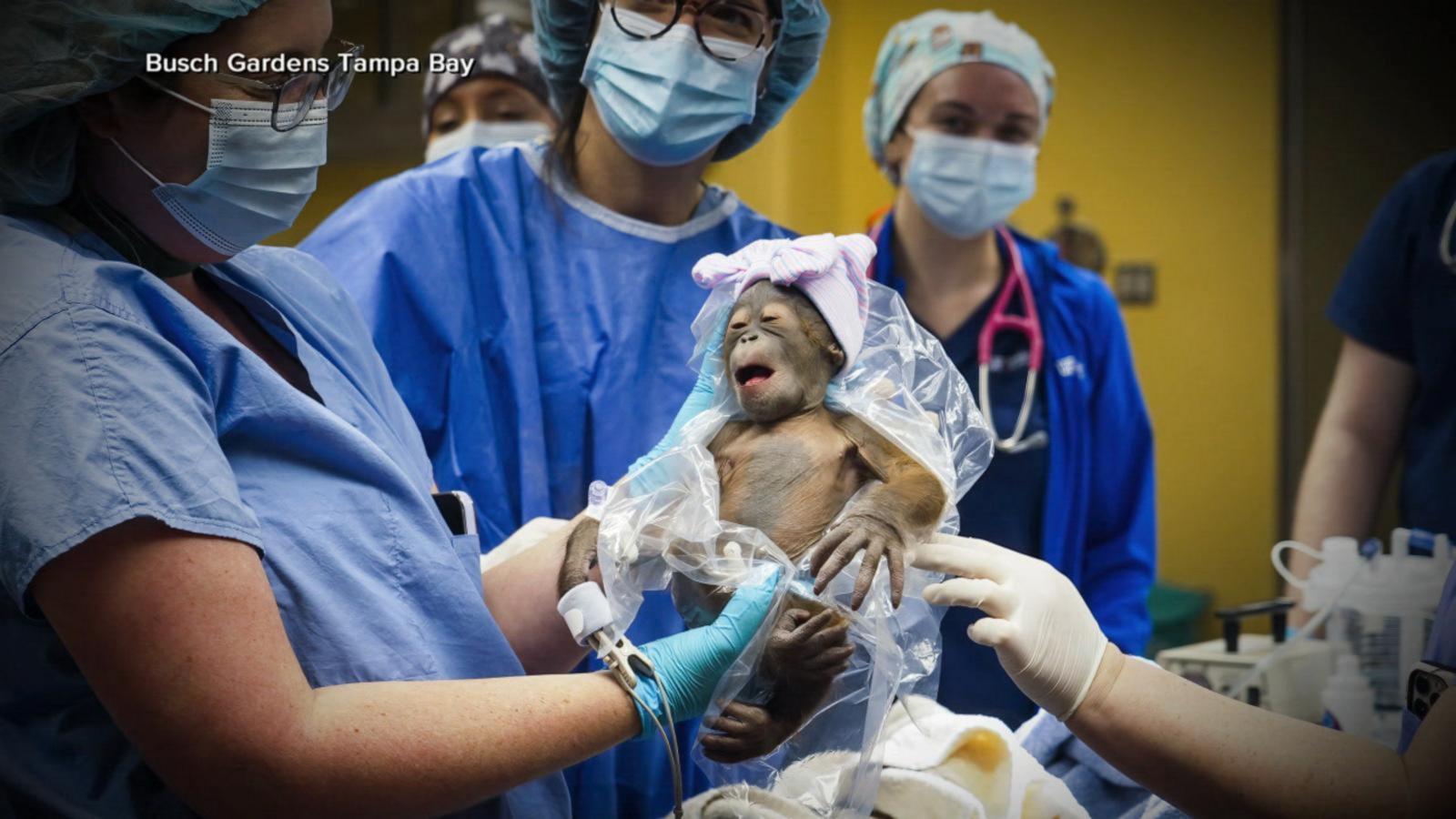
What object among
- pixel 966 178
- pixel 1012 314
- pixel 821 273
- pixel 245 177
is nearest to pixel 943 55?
pixel 966 178

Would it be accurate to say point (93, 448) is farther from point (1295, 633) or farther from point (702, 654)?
point (1295, 633)

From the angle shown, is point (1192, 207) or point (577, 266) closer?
point (577, 266)

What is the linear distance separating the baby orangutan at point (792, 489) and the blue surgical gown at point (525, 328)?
518mm

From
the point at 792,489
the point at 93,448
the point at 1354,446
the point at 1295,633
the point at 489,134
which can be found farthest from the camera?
the point at 489,134

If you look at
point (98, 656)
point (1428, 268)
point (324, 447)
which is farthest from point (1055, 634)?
point (1428, 268)

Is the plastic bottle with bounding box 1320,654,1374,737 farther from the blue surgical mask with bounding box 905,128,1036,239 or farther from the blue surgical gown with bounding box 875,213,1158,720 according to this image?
the blue surgical mask with bounding box 905,128,1036,239

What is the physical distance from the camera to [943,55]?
2787mm

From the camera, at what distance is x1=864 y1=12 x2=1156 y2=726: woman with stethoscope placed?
2.61 meters

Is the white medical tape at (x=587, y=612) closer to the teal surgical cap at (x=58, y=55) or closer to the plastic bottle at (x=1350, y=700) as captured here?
the teal surgical cap at (x=58, y=55)

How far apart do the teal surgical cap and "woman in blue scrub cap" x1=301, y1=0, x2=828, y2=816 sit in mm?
793

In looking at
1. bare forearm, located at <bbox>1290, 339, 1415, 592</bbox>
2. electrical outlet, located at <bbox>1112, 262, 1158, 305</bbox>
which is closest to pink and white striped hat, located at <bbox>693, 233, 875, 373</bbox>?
bare forearm, located at <bbox>1290, 339, 1415, 592</bbox>

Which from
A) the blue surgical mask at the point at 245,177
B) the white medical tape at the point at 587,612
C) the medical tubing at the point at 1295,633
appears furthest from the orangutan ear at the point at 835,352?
the medical tubing at the point at 1295,633

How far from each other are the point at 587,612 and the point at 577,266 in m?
0.91

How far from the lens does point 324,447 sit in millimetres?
1417
